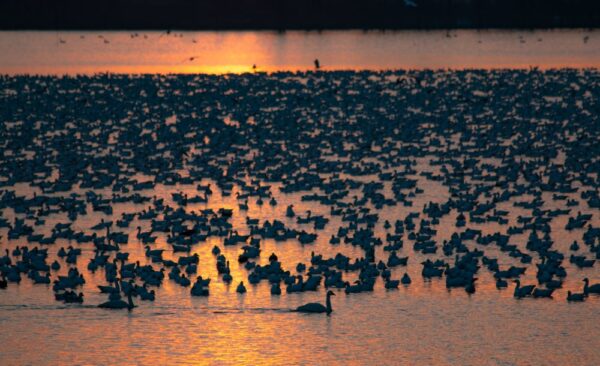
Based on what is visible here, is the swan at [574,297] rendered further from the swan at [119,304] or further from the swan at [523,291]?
the swan at [119,304]

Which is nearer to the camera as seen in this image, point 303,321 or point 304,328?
point 304,328

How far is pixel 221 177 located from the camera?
4438cm

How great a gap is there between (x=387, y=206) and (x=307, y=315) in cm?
1171

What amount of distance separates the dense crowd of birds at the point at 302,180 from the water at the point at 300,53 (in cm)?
3210

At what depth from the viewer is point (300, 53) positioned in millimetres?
130250

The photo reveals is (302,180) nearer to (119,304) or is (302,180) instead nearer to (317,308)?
(317,308)

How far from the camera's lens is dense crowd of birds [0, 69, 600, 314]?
31609 millimetres

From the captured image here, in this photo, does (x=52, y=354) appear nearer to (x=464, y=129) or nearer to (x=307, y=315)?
(x=307, y=315)
